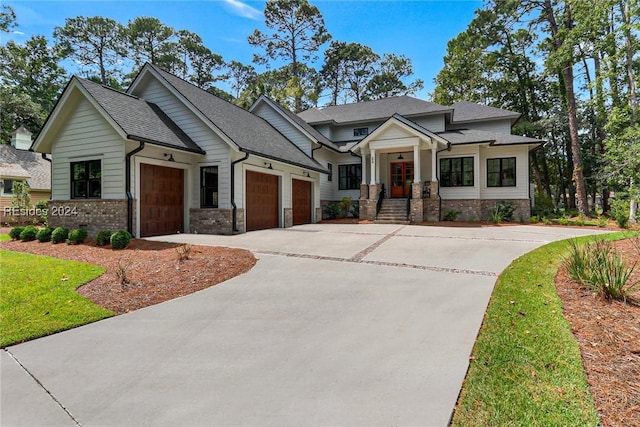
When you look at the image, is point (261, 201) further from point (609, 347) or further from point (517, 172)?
point (517, 172)

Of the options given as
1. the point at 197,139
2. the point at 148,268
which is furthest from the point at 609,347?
the point at 197,139

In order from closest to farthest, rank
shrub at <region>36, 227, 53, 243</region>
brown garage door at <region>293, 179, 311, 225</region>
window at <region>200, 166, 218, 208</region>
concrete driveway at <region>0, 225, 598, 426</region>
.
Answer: concrete driveway at <region>0, 225, 598, 426</region> < shrub at <region>36, 227, 53, 243</region> < window at <region>200, 166, 218, 208</region> < brown garage door at <region>293, 179, 311, 225</region>

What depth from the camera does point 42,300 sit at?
4742 mm

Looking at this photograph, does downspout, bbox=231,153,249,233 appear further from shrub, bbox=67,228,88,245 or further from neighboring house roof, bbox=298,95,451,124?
neighboring house roof, bbox=298,95,451,124

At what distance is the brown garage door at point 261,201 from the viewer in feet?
44.5

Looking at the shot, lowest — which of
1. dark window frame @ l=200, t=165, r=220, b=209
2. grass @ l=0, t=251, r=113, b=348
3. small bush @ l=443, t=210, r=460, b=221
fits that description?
grass @ l=0, t=251, r=113, b=348

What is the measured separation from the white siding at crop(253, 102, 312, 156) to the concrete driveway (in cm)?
1501

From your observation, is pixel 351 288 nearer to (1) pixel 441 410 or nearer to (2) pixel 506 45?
(1) pixel 441 410

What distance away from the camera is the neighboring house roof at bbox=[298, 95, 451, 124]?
847 inches

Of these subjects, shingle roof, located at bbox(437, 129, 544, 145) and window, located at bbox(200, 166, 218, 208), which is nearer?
window, located at bbox(200, 166, 218, 208)

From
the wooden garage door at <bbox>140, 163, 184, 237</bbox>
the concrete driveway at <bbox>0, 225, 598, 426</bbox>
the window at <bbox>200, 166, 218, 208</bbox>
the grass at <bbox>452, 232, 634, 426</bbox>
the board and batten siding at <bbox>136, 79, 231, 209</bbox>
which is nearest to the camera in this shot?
the grass at <bbox>452, 232, 634, 426</bbox>

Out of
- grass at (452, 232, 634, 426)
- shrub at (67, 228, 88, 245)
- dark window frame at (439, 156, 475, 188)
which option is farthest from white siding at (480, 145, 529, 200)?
shrub at (67, 228, 88, 245)

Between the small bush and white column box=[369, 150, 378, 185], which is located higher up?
white column box=[369, 150, 378, 185]

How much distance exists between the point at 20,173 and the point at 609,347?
93.4 feet
